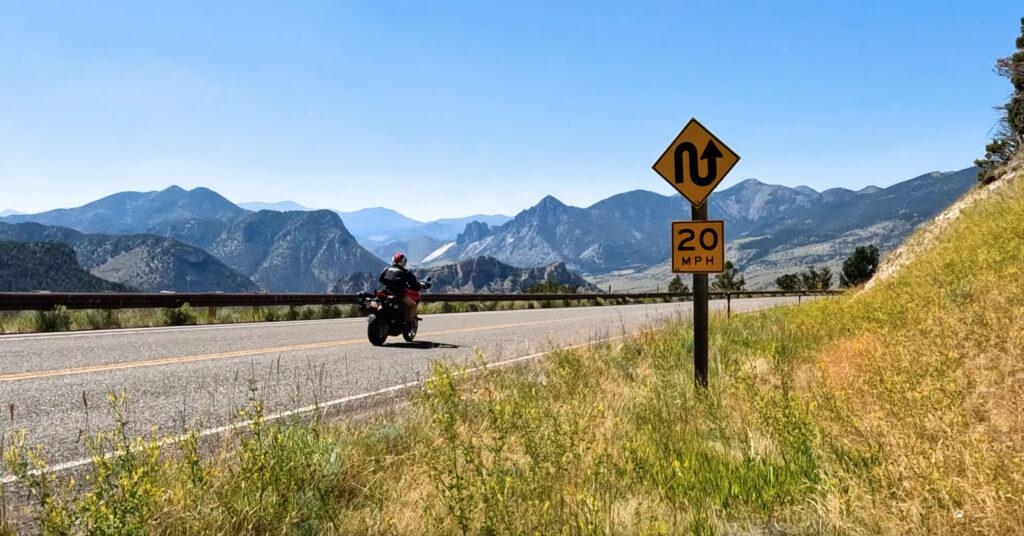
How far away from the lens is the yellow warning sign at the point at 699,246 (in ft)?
20.4

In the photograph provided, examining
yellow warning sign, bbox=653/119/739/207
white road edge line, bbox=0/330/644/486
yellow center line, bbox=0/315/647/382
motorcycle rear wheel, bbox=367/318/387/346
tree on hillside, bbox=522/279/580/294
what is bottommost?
white road edge line, bbox=0/330/644/486

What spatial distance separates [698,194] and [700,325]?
1.42m

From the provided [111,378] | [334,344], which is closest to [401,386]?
[111,378]

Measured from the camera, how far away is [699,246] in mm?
6324

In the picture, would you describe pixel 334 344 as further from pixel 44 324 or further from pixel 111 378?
pixel 44 324

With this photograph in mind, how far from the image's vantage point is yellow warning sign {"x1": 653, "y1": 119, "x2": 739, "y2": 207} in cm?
632

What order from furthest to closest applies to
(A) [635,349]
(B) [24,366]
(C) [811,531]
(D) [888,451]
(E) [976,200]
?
1. (E) [976,200]
2. (A) [635,349]
3. (B) [24,366]
4. (D) [888,451]
5. (C) [811,531]

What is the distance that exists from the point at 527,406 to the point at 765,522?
2.31m

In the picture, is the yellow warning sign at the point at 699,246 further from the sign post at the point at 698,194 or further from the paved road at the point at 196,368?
the paved road at the point at 196,368

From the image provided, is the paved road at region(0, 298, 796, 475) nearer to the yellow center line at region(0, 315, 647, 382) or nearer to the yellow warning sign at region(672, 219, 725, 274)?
the yellow center line at region(0, 315, 647, 382)

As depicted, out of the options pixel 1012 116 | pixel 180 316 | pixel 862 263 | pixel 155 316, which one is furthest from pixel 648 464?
pixel 862 263

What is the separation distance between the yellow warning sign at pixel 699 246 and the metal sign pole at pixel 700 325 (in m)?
0.14

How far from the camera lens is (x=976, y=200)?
1806 centimetres

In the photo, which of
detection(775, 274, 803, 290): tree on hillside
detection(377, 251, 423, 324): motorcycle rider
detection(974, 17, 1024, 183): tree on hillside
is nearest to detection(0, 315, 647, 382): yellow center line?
detection(377, 251, 423, 324): motorcycle rider
